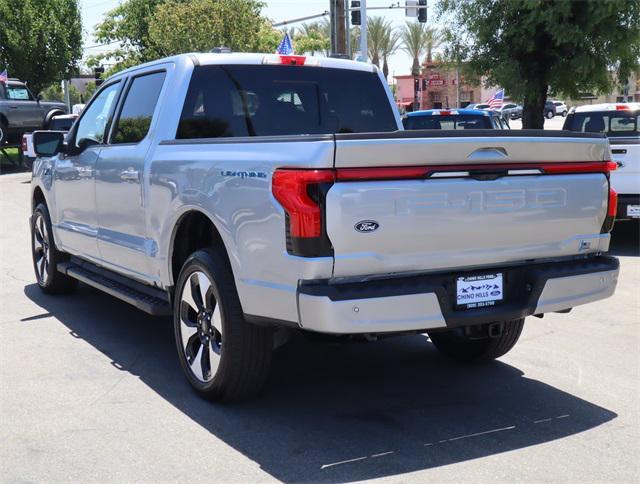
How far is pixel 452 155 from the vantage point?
13.3 ft

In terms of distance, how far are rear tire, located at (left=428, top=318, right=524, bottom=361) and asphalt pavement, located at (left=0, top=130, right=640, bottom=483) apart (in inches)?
4.0

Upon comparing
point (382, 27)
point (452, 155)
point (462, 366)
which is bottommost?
point (462, 366)

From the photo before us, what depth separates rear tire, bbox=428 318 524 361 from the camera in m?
5.40

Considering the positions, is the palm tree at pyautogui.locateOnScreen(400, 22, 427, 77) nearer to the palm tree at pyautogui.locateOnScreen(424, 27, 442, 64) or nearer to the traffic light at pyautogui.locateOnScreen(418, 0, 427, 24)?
the palm tree at pyautogui.locateOnScreen(424, 27, 442, 64)

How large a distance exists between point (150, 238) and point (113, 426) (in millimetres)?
1358

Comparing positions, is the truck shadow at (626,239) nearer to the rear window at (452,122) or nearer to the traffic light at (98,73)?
the rear window at (452,122)

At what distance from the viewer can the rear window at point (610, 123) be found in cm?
1132

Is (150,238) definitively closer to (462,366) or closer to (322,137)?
(322,137)

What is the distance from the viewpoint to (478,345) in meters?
5.52

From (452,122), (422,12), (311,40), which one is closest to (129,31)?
(311,40)

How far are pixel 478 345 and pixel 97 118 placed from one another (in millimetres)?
3582

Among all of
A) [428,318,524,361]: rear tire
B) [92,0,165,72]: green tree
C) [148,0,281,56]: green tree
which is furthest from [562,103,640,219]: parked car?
[92,0,165,72]: green tree

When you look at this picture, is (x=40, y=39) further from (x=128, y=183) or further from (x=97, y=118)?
(x=128, y=183)

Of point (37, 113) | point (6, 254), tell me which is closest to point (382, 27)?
point (37, 113)
